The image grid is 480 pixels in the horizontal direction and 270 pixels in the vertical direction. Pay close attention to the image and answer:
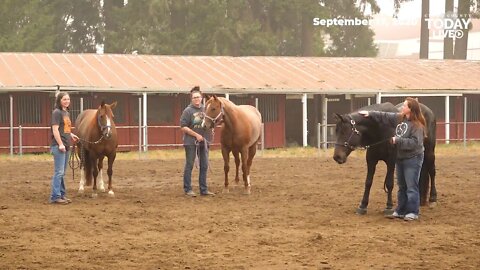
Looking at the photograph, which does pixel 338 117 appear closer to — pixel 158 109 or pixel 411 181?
pixel 411 181

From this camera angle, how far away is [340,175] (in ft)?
58.3

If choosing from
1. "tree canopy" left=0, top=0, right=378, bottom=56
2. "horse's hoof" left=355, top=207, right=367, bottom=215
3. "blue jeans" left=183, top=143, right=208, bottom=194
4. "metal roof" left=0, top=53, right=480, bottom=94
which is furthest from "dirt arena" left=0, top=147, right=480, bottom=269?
"tree canopy" left=0, top=0, right=378, bottom=56

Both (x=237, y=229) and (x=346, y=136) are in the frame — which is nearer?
(x=237, y=229)

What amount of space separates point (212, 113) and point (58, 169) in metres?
2.78

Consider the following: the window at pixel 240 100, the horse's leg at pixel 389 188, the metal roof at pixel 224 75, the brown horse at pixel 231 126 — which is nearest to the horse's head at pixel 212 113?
the brown horse at pixel 231 126

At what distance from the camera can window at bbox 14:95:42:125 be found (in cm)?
2819

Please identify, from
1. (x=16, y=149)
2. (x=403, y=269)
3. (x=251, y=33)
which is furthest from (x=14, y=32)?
(x=403, y=269)

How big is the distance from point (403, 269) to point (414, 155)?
3.27m

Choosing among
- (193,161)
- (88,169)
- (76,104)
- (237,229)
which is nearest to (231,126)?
(193,161)

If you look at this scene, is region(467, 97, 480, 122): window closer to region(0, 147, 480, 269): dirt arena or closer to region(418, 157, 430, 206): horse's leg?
region(0, 147, 480, 269): dirt arena

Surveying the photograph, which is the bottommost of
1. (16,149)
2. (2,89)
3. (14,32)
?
(16,149)

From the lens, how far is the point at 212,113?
13.5 metres

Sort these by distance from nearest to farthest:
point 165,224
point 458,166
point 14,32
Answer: point 165,224 → point 458,166 → point 14,32

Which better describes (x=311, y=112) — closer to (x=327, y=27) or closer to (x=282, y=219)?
(x=327, y=27)
